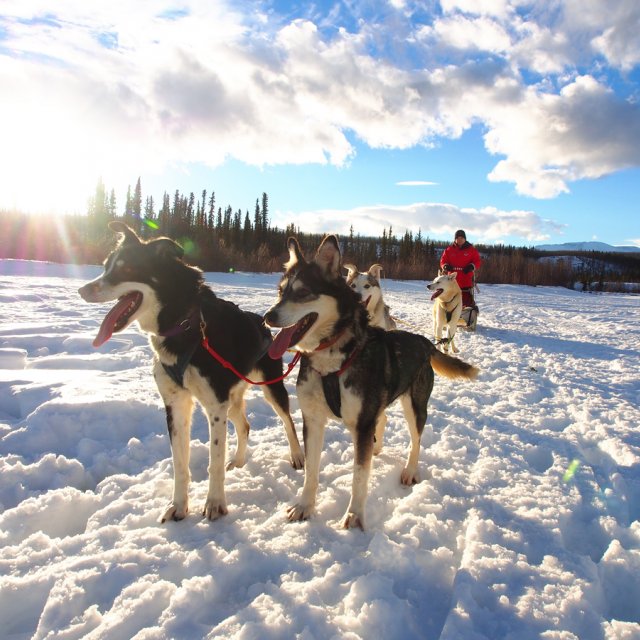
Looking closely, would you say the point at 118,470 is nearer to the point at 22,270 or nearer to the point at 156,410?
the point at 156,410

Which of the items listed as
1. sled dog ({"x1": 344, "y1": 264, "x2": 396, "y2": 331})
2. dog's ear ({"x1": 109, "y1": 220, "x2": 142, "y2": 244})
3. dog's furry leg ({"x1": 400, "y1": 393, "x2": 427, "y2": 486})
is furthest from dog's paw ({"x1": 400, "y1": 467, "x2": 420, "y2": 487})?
sled dog ({"x1": 344, "y1": 264, "x2": 396, "y2": 331})

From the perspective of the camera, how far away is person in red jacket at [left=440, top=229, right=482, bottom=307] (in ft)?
36.6

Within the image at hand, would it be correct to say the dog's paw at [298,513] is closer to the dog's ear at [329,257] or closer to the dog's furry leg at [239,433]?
the dog's furry leg at [239,433]

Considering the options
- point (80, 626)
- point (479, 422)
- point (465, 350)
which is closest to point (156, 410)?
point (80, 626)

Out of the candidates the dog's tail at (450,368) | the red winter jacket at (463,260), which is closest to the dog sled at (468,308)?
the red winter jacket at (463,260)

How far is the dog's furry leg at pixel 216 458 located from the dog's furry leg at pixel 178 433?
0.18 meters

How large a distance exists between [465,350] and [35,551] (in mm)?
8250

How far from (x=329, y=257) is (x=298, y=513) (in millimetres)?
1810

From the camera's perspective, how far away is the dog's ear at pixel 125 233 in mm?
3076

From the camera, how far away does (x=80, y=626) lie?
1987 mm

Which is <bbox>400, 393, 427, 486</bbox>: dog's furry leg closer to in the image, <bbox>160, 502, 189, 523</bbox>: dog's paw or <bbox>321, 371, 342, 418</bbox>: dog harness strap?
<bbox>321, 371, 342, 418</bbox>: dog harness strap

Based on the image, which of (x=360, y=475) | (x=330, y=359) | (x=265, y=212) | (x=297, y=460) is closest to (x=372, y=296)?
(x=297, y=460)

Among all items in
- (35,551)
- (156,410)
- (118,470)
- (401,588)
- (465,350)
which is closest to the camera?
(401,588)

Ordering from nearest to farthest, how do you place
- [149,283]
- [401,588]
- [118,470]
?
[401,588], [149,283], [118,470]
